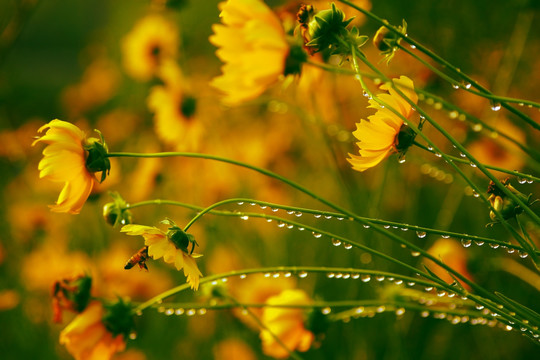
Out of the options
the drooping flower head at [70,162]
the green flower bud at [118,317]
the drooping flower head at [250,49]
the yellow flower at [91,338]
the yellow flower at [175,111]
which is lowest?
the yellow flower at [91,338]

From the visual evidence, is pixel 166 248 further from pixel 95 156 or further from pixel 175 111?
pixel 175 111

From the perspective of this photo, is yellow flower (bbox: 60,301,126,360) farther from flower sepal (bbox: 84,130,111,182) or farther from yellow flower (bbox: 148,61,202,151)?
yellow flower (bbox: 148,61,202,151)

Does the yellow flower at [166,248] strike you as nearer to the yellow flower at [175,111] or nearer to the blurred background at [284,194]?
the blurred background at [284,194]

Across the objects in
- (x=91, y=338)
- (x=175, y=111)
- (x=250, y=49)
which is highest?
(x=250, y=49)

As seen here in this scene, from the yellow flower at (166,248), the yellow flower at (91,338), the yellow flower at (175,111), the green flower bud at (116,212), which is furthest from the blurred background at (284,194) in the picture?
the yellow flower at (166,248)

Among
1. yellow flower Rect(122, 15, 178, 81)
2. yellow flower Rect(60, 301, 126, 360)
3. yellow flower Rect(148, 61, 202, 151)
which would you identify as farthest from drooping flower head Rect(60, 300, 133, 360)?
yellow flower Rect(122, 15, 178, 81)

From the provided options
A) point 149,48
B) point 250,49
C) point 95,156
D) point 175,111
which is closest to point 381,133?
point 250,49

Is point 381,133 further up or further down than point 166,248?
further up
